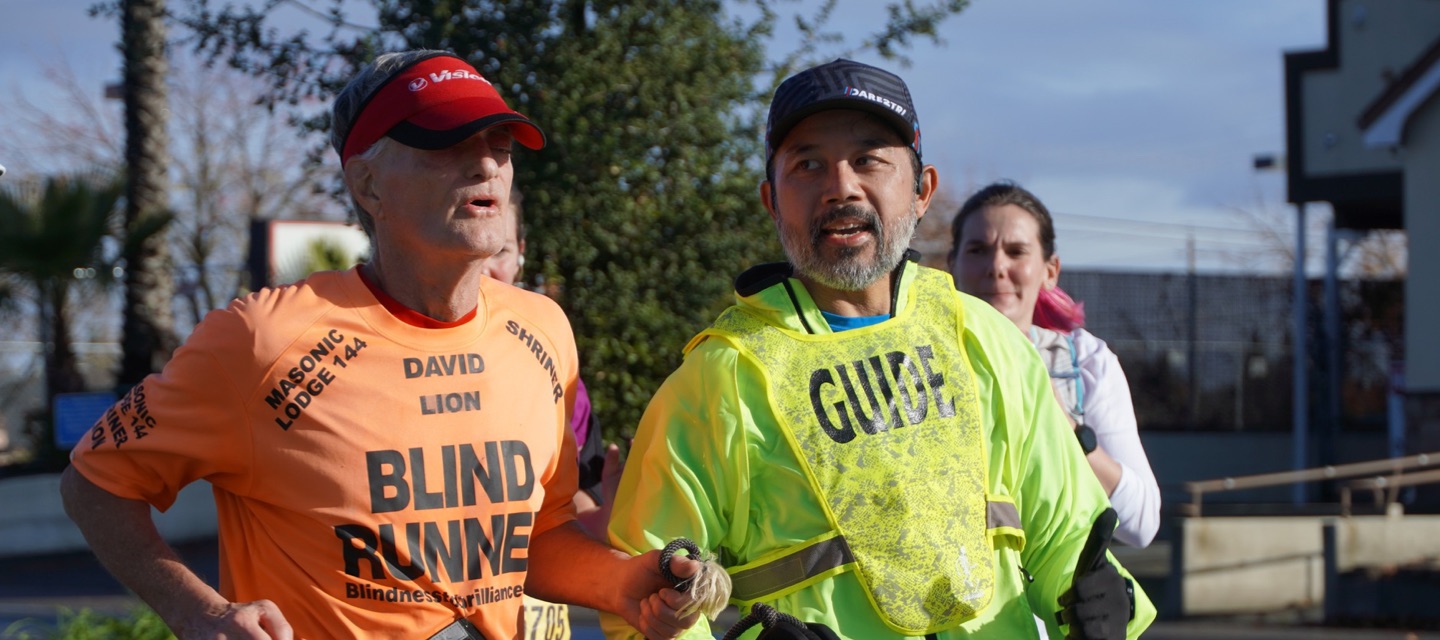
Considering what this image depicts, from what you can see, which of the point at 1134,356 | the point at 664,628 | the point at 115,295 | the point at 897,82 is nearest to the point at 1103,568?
the point at 664,628

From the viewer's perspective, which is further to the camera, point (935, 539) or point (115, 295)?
point (115, 295)

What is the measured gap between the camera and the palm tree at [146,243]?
1427 centimetres

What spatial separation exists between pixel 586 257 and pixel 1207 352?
16.7 metres

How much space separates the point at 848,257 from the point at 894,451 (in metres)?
0.39

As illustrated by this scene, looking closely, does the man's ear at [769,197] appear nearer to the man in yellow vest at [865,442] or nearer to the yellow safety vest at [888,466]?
the man in yellow vest at [865,442]

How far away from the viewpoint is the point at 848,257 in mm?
2762

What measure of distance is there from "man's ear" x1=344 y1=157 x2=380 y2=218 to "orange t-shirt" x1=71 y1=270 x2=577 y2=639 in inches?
6.8

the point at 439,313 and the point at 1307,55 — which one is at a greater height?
the point at 1307,55

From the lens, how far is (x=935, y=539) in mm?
2557

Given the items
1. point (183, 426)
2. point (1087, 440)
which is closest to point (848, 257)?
point (1087, 440)

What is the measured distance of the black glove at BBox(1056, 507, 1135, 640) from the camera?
8.41 feet

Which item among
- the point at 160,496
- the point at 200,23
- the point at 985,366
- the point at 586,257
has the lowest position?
the point at 160,496

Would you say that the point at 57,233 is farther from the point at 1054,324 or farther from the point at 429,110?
the point at 429,110

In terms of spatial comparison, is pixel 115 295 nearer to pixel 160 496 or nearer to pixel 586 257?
pixel 586 257
